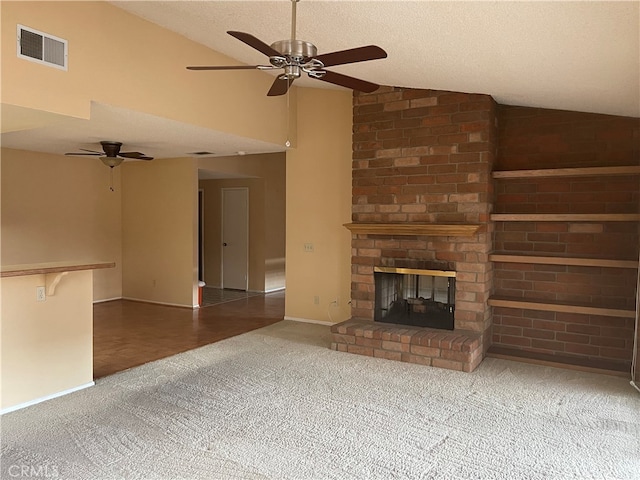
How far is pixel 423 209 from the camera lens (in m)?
4.72

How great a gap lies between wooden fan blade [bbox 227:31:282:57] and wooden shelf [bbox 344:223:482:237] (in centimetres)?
254

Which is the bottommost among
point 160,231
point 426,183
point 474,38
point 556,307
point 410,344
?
point 410,344

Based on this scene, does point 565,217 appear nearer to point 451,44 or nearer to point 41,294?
point 451,44

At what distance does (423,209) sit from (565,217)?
127cm

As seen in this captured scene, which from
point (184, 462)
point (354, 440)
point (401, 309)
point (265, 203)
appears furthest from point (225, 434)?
point (265, 203)

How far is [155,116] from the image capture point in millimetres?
3984

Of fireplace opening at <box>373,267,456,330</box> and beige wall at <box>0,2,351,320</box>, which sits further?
fireplace opening at <box>373,267,456,330</box>

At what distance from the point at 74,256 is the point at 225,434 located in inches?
204

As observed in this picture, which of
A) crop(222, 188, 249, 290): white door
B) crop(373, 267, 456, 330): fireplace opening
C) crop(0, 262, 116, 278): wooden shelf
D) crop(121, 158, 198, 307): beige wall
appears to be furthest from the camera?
crop(222, 188, 249, 290): white door

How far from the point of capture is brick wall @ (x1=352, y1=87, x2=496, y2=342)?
4.43 metres

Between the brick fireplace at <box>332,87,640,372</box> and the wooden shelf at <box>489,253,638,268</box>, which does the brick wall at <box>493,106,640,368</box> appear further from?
the wooden shelf at <box>489,253,638,268</box>

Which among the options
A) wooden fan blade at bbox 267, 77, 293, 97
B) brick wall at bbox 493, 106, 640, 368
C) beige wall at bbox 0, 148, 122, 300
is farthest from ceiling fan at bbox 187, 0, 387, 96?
beige wall at bbox 0, 148, 122, 300

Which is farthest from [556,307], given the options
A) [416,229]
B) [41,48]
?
[41,48]

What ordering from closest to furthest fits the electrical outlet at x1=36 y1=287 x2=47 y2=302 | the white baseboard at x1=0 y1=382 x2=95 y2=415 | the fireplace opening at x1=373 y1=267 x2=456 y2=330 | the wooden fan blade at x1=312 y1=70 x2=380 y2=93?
the wooden fan blade at x1=312 y1=70 x2=380 y2=93, the white baseboard at x1=0 y1=382 x2=95 y2=415, the electrical outlet at x1=36 y1=287 x2=47 y2=302, the fireplace opening at x1=373 y1=267 x2=456 y2=330
